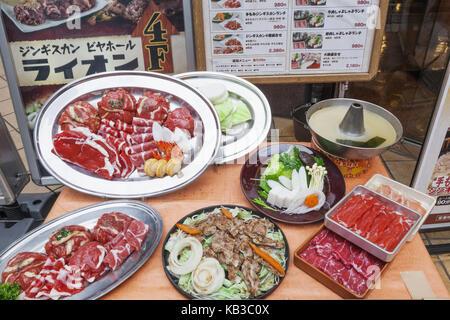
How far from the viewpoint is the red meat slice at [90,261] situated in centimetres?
159

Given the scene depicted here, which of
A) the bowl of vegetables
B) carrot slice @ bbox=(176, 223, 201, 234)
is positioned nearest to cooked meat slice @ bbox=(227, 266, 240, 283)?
carrot slice @ bbox=(176, 223, 201, 234)

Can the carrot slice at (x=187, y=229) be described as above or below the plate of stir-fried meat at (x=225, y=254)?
above

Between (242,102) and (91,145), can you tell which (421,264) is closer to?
(242,102)

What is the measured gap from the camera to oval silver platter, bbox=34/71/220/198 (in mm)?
1946

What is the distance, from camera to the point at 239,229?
68.7 inches

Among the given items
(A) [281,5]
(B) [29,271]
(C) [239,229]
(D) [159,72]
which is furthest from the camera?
(D) [159,72]

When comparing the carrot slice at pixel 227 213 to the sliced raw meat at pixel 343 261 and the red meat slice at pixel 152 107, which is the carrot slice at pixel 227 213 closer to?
the sliced raw meat at pixel 343 261

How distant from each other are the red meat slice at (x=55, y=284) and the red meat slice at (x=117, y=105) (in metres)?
0.93

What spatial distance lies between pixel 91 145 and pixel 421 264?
177cm

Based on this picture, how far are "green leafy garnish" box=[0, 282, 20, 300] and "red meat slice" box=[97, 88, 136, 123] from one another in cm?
105

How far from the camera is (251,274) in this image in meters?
1.55

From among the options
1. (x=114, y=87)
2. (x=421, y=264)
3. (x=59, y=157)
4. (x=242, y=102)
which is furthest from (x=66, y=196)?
(x=421, y=264)

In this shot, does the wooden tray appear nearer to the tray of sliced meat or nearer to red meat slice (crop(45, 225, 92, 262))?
the tray of sliced meat

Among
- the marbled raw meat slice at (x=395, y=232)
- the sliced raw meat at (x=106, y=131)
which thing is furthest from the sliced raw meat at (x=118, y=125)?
the marbled raw meat slice at (x=395, y=232)
